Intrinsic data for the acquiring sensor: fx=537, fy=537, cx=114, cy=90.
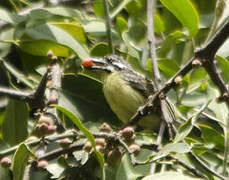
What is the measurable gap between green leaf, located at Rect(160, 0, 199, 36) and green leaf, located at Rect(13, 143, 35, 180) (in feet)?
3.93

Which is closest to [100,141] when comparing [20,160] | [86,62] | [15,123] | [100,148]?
[100,148]

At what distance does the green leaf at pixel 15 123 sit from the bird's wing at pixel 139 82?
4.51 feet

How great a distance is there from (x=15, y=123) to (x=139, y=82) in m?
1.67

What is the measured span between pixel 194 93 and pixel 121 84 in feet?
4.21

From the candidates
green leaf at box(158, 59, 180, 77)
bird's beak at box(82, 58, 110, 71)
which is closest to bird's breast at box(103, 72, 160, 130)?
bird's beak at box(82, 58, 110, 71)

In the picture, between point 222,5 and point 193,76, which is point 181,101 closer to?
point 193,76

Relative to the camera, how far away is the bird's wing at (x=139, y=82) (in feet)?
15.1

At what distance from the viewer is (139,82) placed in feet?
15.6

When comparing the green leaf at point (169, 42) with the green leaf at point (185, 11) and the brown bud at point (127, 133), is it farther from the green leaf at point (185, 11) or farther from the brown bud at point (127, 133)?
the brown bud at point (127, 133)

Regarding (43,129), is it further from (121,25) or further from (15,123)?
(121,25)

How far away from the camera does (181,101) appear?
140 inches

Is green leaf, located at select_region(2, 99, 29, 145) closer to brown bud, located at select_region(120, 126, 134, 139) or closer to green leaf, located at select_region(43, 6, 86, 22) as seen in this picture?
green leaf, located at select_region(43, 6, 86, 22)

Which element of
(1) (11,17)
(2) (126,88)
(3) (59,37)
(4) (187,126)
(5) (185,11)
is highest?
(1) (11,17)

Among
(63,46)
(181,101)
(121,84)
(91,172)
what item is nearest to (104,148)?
(91,172)
